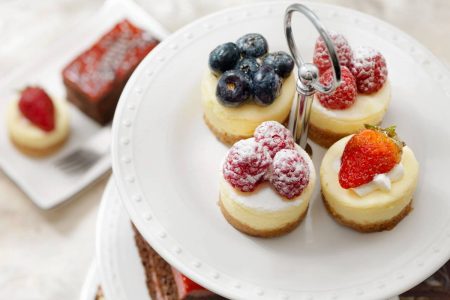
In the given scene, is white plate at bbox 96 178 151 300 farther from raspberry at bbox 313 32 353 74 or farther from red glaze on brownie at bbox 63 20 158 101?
raspberry at bbox 313 32 353 74

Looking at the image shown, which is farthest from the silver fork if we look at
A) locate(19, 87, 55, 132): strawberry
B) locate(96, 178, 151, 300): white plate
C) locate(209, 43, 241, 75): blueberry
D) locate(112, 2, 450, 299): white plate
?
locate(209, 43, 241, 75): blueberry

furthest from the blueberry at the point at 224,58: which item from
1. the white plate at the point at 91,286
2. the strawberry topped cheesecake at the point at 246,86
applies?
the white plate at the point at 91,286

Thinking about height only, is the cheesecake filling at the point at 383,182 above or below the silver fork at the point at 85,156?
above

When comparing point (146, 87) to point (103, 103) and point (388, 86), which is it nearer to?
point (388, 86)

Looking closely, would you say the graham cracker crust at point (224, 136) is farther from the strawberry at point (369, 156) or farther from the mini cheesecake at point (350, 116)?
the strawberry at point (369, 156)

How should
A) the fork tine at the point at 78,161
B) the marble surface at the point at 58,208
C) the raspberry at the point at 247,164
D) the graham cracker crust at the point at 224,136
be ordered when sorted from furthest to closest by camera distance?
1. the fork tine at the point at 78,161
2. the marble surface at the point at 58,208
3. the graham cracker crust at the point at 224,136
4. the raspberry at the point at 247,164

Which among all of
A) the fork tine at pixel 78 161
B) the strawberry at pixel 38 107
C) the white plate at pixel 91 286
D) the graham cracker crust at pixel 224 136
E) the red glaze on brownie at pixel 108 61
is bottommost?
the white plate at pixel 91 286

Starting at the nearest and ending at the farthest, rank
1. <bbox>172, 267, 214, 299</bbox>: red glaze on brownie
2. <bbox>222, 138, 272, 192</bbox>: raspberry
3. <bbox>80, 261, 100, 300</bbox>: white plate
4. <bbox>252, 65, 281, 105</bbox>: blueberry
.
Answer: <bbox>222, 138, 272, 192</bbox>: raspberry
<bbox>252, 65, 281, 105</bbox>: blueberry
<bbox>172, 267, 214, 299</bbox>: red glaze on brownie
<bbox>80, 261, 100, 300</bbox>: white plate
